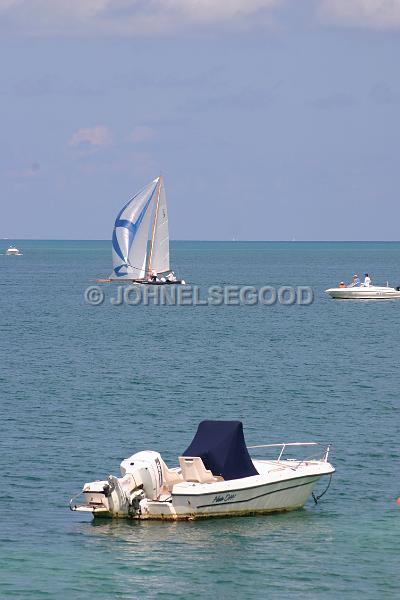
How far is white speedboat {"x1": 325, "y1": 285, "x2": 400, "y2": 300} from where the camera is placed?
132m

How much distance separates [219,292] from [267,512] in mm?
133177

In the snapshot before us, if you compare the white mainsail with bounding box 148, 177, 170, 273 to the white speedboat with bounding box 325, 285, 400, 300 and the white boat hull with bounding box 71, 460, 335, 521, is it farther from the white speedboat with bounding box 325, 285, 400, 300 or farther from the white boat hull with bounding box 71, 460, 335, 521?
the white boat hull with bounding box 71, 460, 335, 521

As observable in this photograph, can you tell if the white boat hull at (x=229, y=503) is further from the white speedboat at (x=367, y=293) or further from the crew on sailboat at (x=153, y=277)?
the crew on sailboat at (x=153, y=277)

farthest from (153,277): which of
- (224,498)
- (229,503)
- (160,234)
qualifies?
(224,498)

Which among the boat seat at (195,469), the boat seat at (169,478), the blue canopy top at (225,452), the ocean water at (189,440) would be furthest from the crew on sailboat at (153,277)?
the boat seat at (195,469)

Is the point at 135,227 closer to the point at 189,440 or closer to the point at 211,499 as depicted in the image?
the point at 189,440

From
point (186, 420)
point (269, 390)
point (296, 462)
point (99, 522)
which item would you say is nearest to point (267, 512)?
point (296, 462)

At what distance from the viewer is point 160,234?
489 feet

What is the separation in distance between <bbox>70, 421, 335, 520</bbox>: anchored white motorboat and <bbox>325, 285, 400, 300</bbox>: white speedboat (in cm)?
9610

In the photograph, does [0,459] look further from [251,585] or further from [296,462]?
[251,585]

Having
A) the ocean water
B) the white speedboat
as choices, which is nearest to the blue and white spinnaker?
the white speedboat

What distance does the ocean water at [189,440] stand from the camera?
31.3 metres

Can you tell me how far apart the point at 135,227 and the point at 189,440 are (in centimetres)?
10359

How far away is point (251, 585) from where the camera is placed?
30.7 metres
